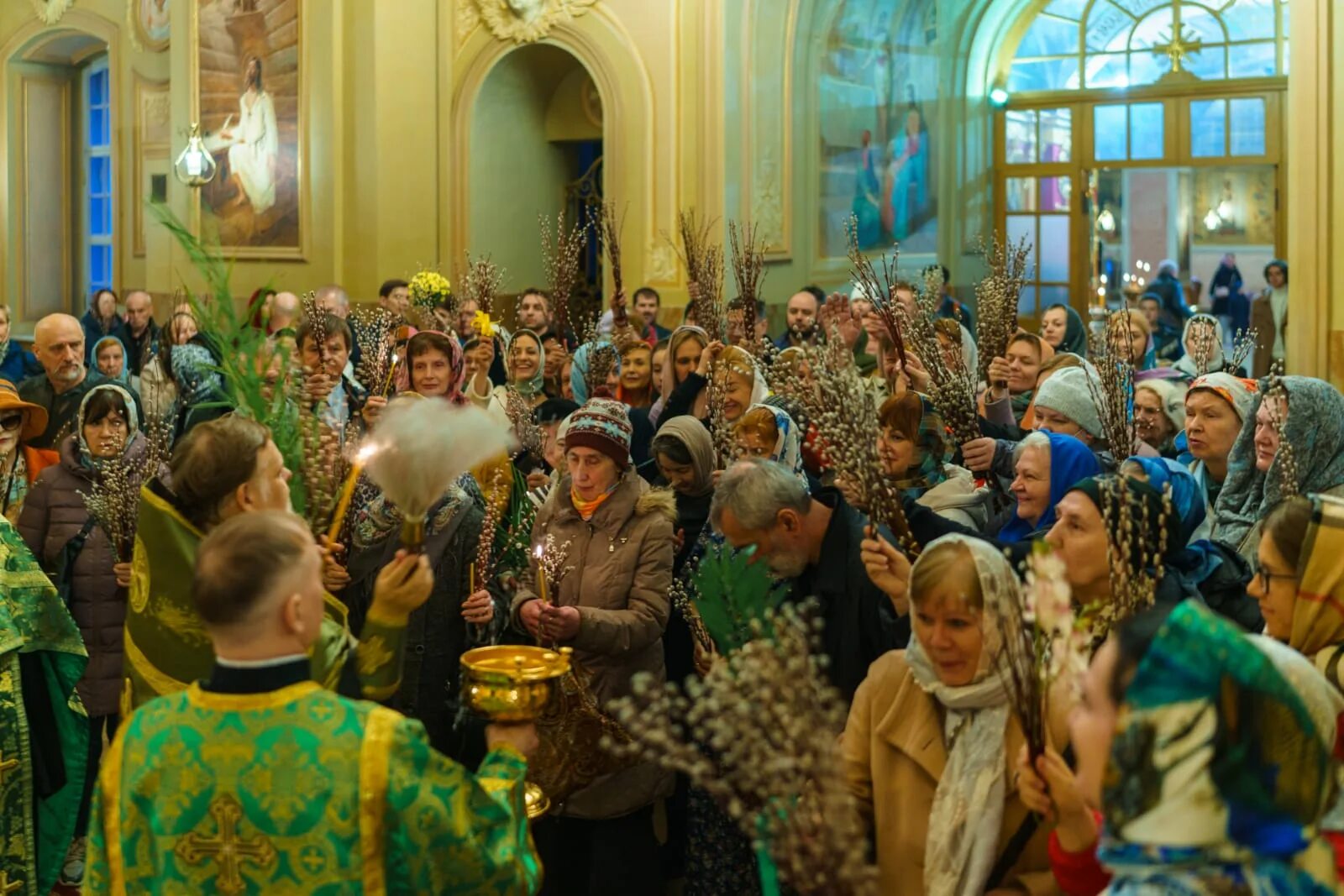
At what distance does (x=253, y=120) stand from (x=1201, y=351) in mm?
11171

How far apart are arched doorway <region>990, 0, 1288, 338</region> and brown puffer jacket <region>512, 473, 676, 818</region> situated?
11679 millimetres

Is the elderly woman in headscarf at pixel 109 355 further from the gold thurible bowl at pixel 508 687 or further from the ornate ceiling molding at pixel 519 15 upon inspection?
the gold thurible bowl at pixel 508 687

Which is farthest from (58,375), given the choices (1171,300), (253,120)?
(1171,300)

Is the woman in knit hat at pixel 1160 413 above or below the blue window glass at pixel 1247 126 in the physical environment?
below

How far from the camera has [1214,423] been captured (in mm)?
5719

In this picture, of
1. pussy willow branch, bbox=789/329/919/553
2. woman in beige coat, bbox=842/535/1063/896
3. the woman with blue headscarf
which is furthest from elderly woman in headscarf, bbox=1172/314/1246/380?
woman in beige coat, bbox=842/535/1063/896

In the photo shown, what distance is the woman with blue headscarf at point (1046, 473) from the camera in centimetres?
477

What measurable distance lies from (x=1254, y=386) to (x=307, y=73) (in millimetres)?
11799

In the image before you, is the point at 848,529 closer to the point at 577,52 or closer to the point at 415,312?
the point at 415,312

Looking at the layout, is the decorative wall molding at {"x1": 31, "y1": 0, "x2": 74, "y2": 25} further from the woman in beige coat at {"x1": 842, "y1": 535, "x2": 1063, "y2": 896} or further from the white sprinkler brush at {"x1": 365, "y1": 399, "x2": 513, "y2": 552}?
the woman in beige coat at {"x1": 842, "y1": 535, "x2": 1063, "y2": 896}

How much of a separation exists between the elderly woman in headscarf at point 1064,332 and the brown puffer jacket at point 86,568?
17.4 ft

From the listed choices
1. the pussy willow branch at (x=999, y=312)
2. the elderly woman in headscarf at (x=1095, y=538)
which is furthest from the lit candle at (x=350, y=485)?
the pussy willow branch at (x=999, y=312)

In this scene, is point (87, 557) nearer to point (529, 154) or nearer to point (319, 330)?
point (319, 330)

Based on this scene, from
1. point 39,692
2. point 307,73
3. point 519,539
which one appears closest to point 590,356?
point 519,539
